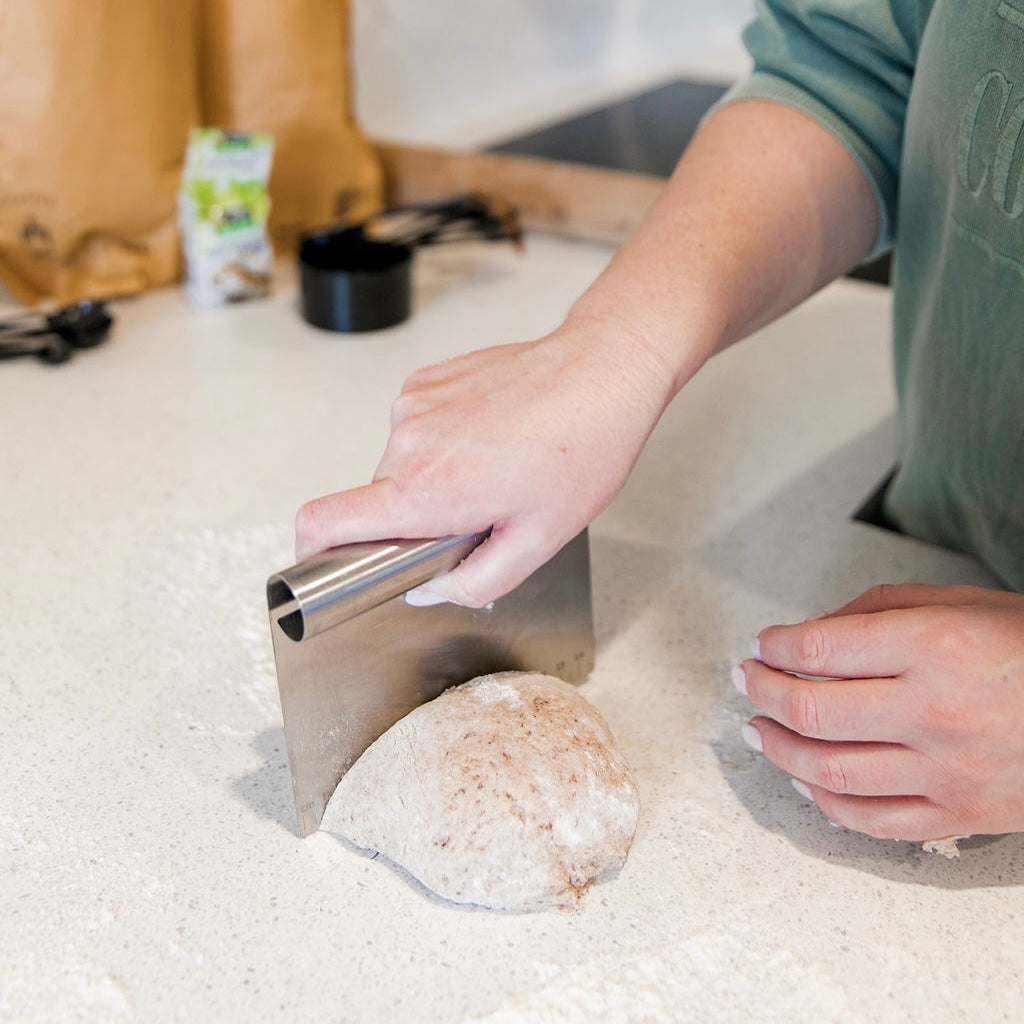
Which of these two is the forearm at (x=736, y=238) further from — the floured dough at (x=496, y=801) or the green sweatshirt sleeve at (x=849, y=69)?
the floured dough at (x=496, y=801)

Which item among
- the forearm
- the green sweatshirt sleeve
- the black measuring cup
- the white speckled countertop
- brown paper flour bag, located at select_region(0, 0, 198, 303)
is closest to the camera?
the white speckled countertop

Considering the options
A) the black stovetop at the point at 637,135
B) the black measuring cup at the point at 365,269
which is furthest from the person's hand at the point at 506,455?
the black stovetop at the point at 637,135

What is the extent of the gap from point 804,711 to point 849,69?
0.51m

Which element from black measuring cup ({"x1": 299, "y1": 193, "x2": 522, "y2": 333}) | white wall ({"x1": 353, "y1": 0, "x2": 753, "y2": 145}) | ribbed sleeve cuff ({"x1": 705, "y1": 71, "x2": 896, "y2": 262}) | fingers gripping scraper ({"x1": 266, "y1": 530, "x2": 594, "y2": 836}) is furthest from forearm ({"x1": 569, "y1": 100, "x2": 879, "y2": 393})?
white wall ({"x1": 353, "y1": 0, "x2": 753, "y2": 145})

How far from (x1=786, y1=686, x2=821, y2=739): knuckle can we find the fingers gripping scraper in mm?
152

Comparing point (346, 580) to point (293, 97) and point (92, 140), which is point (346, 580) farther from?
point (293, 97)

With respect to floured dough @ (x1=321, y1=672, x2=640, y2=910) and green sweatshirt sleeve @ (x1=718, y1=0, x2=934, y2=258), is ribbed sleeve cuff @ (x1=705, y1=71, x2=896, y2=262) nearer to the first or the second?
green sweatshirt sleeve @ (x1=718, y1=0, x2=934, y2=258)

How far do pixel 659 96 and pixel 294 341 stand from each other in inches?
41.9

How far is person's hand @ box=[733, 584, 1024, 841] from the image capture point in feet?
1.82

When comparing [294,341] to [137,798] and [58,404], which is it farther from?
[137,798]

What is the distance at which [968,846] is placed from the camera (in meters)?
0.61

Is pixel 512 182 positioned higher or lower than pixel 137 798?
higher

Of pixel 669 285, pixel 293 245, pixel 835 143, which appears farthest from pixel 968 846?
pixel 293 245

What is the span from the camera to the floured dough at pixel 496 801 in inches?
21.9
